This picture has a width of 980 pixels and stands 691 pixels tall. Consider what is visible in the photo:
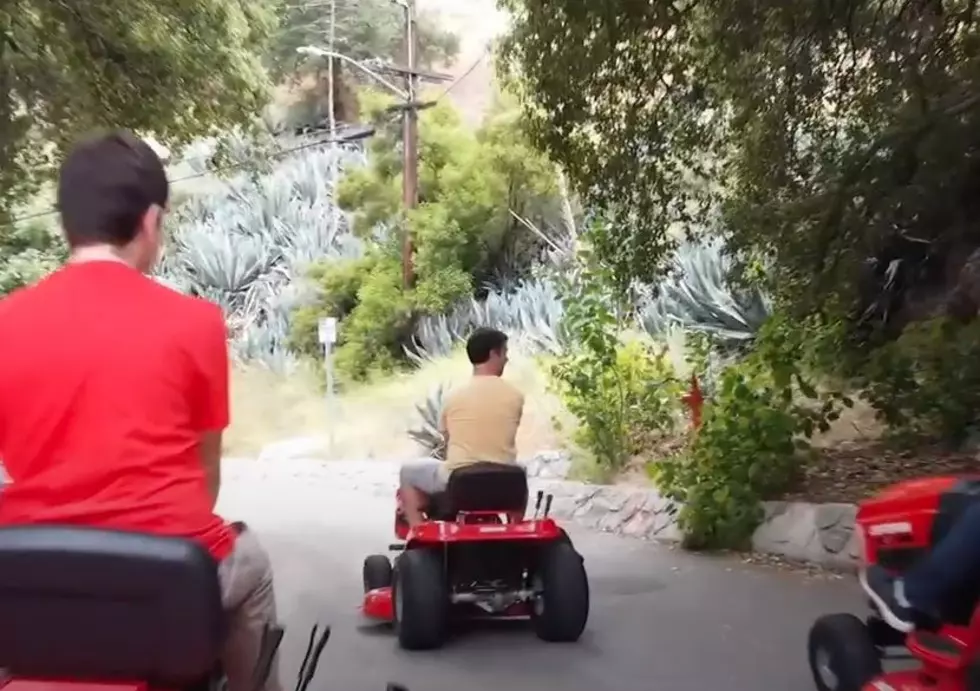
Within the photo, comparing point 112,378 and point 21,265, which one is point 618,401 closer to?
point 112,378

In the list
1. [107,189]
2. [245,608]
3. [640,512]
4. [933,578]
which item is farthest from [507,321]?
[107,189]

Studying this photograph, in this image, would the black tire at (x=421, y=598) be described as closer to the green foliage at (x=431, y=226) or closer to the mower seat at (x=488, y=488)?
the mower seat at (x=488, y=488)

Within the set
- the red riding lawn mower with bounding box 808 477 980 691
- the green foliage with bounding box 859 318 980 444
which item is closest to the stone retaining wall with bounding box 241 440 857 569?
the green foliage with bounding box 859 318 980 444

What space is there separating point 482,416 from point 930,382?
150 inches

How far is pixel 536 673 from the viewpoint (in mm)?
5234

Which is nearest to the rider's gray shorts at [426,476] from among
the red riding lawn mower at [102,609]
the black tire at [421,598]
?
the black tire at [421,598]

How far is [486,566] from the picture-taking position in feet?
19.1

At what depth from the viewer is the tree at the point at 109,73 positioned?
9047mm

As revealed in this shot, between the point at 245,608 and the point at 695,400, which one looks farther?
the point at 695,400

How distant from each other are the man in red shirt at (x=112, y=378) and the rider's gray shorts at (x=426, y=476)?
3737 millimetres

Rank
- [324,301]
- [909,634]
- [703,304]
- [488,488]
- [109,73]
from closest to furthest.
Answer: [909,634] < [488,488] < [109,73] < [703,304] < [324,301]

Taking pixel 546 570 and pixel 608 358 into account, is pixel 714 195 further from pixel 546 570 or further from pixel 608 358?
pixel 546 570

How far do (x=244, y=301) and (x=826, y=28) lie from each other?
19.4 m

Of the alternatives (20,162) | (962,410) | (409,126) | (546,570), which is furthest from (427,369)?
(546,570)
